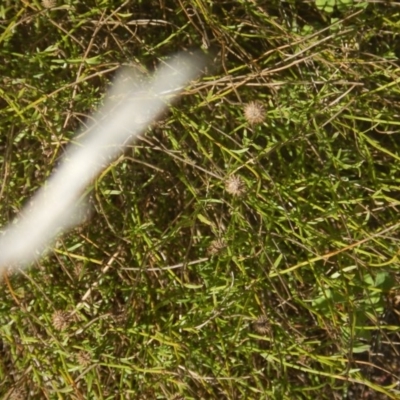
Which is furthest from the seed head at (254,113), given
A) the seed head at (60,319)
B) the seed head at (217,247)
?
the seed head at (60,319)

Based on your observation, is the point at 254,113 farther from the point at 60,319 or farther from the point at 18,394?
the point at 18,394

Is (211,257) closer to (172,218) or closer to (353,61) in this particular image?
(172,218)

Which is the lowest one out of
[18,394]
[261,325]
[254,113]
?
[261,325]

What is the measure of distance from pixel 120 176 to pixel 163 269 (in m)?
0.15

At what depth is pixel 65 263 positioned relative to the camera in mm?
937

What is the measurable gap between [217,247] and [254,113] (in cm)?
18

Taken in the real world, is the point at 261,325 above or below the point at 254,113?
below

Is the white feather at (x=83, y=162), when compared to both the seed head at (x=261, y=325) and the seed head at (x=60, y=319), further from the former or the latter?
the seed head at (x=261, y=325)

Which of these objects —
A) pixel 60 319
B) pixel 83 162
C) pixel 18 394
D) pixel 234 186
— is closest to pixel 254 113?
pixel 234 186

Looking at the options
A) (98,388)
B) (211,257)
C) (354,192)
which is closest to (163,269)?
(211,257)

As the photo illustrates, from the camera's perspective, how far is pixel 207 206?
91cm

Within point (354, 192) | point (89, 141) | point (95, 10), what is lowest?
point (354, 192)

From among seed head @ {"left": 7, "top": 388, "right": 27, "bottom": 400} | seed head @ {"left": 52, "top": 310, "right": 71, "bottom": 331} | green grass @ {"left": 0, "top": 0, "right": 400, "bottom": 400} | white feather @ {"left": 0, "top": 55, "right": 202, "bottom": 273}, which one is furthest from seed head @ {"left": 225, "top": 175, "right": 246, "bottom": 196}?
seed head @ {"left": 7, "top": 388, "right": 27, "bottom": 400}

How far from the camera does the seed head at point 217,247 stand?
0.88 meters
